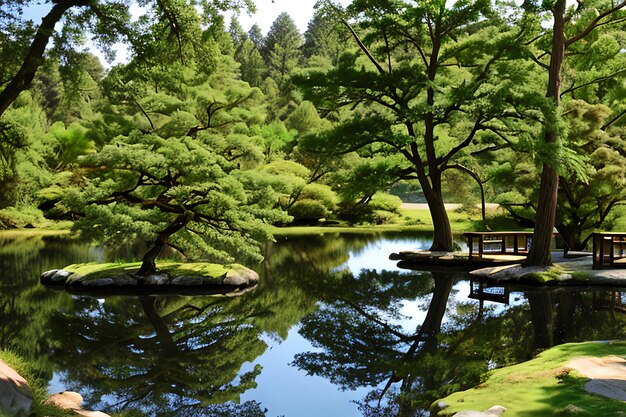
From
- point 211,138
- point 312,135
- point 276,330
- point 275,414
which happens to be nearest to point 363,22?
point 312,135

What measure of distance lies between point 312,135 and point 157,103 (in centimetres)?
604

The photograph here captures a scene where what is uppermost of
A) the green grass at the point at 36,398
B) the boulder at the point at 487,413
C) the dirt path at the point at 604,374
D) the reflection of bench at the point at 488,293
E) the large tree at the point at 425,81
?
the large tree at the point at 425,81

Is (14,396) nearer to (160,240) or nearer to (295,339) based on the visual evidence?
(295,339)

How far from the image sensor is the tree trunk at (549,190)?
13094 mm

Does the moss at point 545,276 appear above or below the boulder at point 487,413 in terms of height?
above

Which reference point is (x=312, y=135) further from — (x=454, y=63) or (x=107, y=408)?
(x=107, y=408)

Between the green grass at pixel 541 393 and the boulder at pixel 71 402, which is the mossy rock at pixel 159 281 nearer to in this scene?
the boulder at pixel 71 402

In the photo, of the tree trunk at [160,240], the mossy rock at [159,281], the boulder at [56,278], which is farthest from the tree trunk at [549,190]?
the boulder at [56,278]

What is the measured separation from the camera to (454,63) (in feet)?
59.1

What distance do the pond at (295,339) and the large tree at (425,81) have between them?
4323 millimetres

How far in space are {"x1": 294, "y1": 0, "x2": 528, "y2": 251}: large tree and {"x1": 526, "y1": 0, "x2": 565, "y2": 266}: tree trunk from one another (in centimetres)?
112

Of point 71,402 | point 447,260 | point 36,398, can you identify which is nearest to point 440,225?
point 447,260

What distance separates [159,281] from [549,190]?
8845 millimetres

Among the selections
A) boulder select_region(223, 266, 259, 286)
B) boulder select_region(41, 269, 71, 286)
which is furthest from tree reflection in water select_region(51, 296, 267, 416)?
boulder select_region(41, 269, 71, 286)
